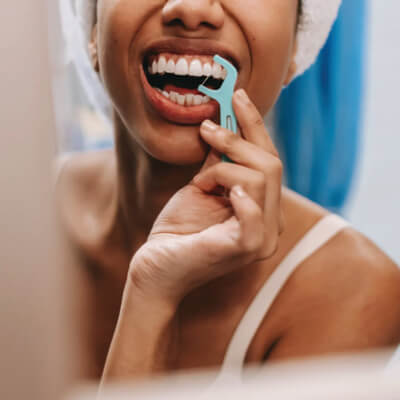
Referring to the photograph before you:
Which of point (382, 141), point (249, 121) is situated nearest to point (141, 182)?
point (249, 121)

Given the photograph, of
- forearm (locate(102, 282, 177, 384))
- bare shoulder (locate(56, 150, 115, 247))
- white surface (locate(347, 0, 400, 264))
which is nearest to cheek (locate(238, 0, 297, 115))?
forearm (locate(102, 282, 177, 384))

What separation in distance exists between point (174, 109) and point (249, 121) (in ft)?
0.38

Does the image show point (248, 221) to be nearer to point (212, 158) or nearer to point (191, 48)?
point (212, 158)

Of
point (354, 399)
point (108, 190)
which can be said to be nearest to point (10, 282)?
point (354, 399)

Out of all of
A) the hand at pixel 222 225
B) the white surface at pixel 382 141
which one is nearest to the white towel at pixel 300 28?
the hand at pixel 222 225

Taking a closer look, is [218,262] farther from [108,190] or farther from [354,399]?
[108,190]

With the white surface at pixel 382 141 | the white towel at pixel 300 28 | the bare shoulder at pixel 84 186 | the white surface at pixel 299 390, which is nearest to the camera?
the white surface at pixel 299 390

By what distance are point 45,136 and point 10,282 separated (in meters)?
0.07

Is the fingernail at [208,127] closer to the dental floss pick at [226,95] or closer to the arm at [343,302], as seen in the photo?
the dental floss pick at [226,95]

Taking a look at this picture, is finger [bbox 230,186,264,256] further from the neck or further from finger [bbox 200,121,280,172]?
the neck

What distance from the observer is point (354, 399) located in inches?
9.7

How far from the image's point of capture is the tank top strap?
828 millimetres

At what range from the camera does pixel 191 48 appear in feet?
2.14

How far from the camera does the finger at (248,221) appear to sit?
529 millimetres
